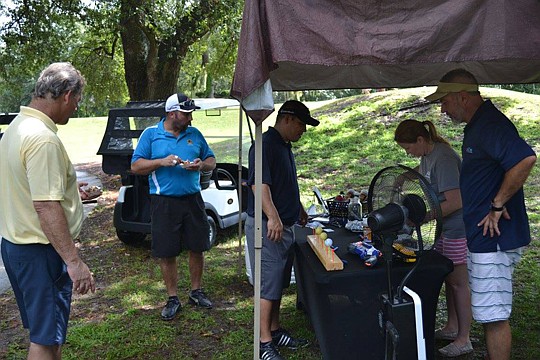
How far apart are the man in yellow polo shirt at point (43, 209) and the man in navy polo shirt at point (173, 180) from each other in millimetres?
1422

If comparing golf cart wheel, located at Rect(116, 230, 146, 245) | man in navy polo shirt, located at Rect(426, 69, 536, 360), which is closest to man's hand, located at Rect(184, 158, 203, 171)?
man in navy polo shirt, located at Rect(426, 69, 536, 360)

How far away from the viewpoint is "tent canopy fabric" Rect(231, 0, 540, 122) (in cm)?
229

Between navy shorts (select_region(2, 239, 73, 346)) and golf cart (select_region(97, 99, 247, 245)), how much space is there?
116 inches

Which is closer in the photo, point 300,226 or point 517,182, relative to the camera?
point 517,182

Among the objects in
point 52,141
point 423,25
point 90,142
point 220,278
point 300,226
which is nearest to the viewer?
point 423,25

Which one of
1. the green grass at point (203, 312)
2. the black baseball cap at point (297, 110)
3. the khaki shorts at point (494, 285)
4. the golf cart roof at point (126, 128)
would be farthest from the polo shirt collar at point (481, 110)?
the golf cart roof at point (126, 128)

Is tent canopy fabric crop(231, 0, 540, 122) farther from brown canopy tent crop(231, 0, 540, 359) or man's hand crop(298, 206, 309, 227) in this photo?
man's hand crop(298, 206, 309, 227)

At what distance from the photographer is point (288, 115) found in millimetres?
3371

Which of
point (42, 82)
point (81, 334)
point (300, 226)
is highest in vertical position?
point (42, 82)

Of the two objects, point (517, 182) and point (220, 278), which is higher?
point (517, 182)

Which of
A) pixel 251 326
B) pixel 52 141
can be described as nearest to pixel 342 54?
pixel 52 141

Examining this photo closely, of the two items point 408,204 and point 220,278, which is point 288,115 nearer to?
point 408,204

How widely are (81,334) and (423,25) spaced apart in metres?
3.49

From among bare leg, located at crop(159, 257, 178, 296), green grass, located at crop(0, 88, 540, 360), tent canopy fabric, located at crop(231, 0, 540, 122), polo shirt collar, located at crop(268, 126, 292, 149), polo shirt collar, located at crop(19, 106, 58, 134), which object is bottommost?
green grass, located at crop(0, 88, 540, 360)
